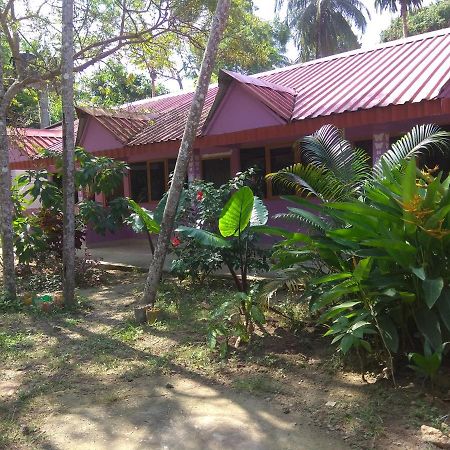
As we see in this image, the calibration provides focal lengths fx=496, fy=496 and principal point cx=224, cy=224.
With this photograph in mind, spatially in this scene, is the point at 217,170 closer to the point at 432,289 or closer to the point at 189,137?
the point at 189,137

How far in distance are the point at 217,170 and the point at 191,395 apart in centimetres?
852

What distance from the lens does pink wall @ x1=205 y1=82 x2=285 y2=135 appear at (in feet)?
29.0

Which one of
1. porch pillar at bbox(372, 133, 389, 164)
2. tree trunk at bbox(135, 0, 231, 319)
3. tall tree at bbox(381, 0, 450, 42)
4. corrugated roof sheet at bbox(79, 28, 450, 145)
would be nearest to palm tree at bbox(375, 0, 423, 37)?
tall tree at bbox(381, 0, 450, 42)

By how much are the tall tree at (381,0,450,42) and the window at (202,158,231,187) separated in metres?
24.9

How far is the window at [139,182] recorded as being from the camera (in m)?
13.9

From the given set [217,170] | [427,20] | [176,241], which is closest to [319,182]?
[176,241]

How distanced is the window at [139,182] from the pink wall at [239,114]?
485 centimetres

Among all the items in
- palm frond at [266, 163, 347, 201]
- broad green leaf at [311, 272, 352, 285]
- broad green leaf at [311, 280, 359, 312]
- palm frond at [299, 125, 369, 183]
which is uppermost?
palm frond at [299, 125, 369, 183]

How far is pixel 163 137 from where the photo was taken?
1041 centimetres

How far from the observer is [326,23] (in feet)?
103

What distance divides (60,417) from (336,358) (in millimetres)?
2341

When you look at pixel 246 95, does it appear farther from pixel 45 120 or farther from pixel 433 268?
pixel 45 120

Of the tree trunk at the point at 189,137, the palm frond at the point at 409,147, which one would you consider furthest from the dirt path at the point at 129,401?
the palm frond at the point at 409,147

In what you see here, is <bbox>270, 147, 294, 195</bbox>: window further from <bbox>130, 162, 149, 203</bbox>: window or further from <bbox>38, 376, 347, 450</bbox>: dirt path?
<bbox>38, 376, 347, 450</bbox>: dirt path
